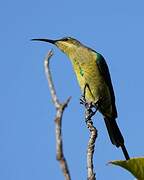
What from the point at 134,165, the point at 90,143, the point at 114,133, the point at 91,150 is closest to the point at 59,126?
the point at 134,165

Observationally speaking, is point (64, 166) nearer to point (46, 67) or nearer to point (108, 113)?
point (46, 67)

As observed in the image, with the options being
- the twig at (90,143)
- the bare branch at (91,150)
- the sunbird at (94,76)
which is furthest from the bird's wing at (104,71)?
the bare branch at (91,150)

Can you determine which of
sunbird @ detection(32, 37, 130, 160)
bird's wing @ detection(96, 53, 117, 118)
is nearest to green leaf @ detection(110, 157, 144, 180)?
sunbird @ detection(32, 37, 130, 160)

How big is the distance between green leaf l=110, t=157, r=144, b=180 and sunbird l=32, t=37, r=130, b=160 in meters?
4.43

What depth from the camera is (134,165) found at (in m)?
2.64

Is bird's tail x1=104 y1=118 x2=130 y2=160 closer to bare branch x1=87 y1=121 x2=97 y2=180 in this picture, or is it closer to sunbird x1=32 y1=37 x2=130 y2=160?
sunbird x1=32 y1=37 x2=130 y2=160

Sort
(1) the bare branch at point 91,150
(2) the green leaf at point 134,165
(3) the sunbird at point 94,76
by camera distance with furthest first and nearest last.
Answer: (3) the sunbird at point 94,76 < (2) the green leaf at point 134,165 < (1) the bare branch at point 91,150

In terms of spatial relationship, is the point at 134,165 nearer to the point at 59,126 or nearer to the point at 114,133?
the point at 59,126

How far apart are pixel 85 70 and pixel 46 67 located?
5562 millimetres

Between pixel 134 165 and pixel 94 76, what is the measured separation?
5340 millimetres

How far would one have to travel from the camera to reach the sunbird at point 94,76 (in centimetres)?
755

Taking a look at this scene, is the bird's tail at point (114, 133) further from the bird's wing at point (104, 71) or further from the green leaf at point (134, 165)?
the green leaf at point (134, 165)

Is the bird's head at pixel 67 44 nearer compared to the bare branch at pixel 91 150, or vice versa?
the bare branch at pixel 91 150

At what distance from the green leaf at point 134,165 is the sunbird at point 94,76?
4.43 m
